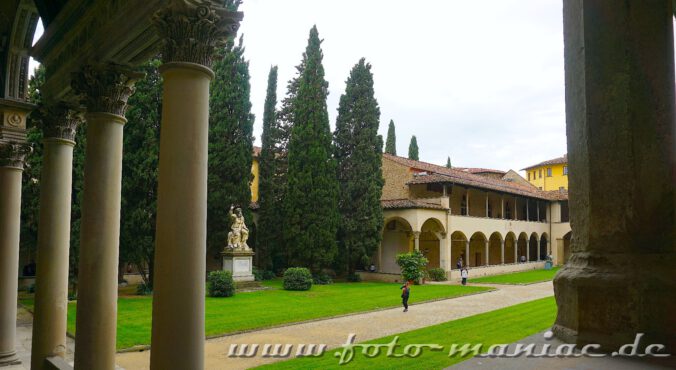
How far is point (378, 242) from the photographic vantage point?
109 feet

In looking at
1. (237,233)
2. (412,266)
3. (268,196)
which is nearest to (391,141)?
(268,196)

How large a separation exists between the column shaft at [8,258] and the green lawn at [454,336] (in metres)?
4.62

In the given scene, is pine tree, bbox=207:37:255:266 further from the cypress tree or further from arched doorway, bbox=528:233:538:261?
arched doorway, bbox=528:233:538:261

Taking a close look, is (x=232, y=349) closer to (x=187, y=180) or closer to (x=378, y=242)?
(x=187, y=180)

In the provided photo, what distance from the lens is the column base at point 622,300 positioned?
170 cm

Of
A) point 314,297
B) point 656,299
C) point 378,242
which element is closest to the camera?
point 656,299

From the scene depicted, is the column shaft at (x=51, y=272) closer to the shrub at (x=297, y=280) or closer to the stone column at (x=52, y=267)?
the stone column at (x=52, y=267)

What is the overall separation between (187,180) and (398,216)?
31.1 metres

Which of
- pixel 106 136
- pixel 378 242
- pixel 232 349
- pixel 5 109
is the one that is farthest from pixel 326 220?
pixel 106 136

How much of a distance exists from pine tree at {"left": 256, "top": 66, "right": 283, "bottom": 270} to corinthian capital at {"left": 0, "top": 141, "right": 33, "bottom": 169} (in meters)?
25.6

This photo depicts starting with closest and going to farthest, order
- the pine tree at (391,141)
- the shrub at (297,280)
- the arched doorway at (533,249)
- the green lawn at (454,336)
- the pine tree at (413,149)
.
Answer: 1. the green lawn at (454,336)
2. the shrub at (297,280)
3. the arched doorway at (533,249)
4. the pine tree at (391,141)
5. the pine tree at (413,149)

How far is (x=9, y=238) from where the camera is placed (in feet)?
28.7

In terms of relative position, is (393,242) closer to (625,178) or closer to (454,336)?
(454,336)

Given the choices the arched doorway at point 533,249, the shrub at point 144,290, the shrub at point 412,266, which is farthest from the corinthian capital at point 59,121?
the arched doorway at point 533,249
